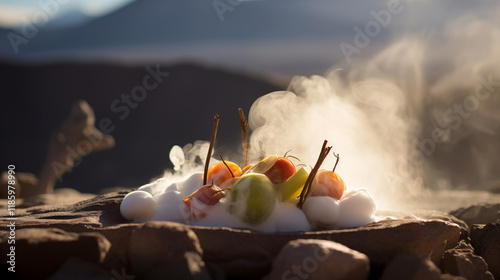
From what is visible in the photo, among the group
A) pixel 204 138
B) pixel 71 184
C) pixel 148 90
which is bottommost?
pixel 71 184

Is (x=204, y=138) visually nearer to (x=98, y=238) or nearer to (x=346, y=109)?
(x=346, y=109)

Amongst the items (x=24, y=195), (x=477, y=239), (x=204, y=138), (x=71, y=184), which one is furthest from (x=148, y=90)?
(x=477, y=239)

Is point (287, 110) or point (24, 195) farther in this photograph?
point (24, 195)

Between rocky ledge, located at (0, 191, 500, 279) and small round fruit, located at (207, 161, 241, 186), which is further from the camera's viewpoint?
small round fruit, located at (207, 161, 241, 186)

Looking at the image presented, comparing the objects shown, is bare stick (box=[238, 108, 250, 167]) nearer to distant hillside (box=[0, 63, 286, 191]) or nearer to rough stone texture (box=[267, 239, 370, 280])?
rough stone texture (box=[267, 239, 370, 280])

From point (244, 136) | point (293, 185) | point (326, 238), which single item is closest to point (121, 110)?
point (244, 136)

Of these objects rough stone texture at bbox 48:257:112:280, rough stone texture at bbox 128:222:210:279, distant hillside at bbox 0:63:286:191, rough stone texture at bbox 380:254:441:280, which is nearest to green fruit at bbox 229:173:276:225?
rough stone texture at bbox 128:222:210:279

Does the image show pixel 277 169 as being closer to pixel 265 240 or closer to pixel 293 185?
pixel 293 185

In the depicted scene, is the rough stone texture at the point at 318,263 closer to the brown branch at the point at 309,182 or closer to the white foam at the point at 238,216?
the white foam at the point at 238,216
